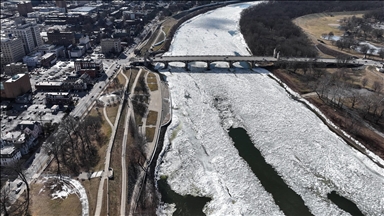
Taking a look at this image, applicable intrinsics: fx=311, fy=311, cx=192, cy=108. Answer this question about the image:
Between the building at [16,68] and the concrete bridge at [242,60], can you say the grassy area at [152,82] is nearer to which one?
the concrete bridge at [242,60]

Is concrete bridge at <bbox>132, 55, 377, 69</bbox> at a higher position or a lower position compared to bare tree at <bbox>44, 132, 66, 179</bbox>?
higher

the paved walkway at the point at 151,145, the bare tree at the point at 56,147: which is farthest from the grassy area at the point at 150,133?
the bare tree at the point at 56,147

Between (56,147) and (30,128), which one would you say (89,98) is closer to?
(30,128)

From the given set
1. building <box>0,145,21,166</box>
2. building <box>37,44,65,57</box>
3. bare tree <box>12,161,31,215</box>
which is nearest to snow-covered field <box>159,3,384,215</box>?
bare tree <box>12,161,31,215</box>

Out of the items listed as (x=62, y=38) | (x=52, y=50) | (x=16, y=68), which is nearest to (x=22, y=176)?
(x=16, y=68)

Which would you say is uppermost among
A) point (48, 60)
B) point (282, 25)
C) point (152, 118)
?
point (282, 25)

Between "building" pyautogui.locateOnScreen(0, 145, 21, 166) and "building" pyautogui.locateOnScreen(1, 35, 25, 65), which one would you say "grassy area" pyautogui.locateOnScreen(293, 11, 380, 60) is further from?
"building" pyautogui.locateOnScreen(1, 35, 25, 65)

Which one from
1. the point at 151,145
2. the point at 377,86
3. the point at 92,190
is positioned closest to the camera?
the point at 92,190

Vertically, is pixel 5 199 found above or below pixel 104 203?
above
